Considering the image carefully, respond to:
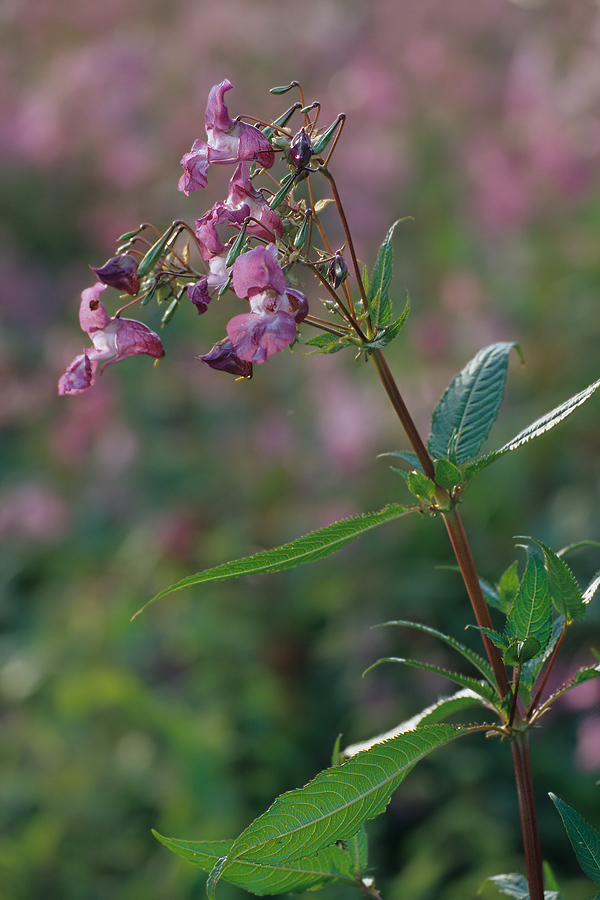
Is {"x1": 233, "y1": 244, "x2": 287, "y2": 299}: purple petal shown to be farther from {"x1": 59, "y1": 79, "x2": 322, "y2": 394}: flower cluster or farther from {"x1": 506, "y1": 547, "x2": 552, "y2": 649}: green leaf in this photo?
{"x1": 506, "y1": 547, "x2": 552, "y2": 649}: green leaf

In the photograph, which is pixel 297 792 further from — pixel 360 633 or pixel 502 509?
pixel 502 509

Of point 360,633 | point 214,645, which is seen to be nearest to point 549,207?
point 360,633

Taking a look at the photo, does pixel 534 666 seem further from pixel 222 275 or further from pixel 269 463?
pixel 269 463

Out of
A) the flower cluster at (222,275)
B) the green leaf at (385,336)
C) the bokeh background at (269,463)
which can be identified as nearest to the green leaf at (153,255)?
the flower cluster at (222,275)

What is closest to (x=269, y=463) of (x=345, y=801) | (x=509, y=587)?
(x=509, y=587)

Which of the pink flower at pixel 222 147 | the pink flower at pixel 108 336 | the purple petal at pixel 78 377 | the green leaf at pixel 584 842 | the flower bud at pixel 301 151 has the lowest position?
the green leaf at pixel 584 842

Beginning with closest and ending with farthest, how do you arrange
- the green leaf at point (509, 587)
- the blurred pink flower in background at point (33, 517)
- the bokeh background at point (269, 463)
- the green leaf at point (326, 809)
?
1. the green leaf at point (326, 809)
2. the green leaf at point (509, 587)
3. the bokeh background at point (269, 463)
4. the blurred pink flower in background at point (33, 517)

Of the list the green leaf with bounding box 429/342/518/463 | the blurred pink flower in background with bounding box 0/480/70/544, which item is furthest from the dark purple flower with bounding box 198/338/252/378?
the blurred pink flower in background with bounding box 0/480/70/544

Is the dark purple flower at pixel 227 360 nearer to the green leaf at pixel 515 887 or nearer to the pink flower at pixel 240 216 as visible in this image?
the pink flower at pixel 240 216
